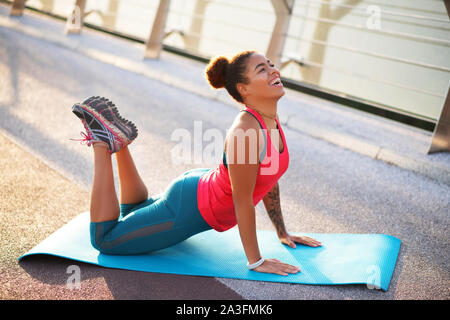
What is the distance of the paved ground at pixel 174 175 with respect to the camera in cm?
231

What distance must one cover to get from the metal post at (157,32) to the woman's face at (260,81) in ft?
21.0

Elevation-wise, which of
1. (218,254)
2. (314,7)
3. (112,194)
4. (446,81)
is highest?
(314,7)

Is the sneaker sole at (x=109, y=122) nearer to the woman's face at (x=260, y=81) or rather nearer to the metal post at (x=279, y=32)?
the woman's face at (x=260, y=81)

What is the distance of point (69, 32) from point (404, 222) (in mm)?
8723

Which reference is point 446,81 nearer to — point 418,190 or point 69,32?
point 418,190

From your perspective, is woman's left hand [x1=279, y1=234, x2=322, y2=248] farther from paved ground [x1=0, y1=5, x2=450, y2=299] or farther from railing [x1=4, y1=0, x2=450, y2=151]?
railing [x1=4, y1=0, x2=450, y2=151]

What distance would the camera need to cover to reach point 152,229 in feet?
7.91

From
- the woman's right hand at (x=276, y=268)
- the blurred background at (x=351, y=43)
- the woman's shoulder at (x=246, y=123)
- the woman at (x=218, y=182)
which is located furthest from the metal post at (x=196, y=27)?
the woman's right hand at (x=276, y=268)

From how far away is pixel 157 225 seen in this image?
2.41 meters

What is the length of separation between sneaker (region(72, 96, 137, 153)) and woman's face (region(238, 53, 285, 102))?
78 cm

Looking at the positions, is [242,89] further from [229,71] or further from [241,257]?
[241,257]

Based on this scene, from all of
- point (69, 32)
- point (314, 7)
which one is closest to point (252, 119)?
point (314, 7)

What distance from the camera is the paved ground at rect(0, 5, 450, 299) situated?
7.57 ft

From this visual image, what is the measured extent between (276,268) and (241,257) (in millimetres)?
267
